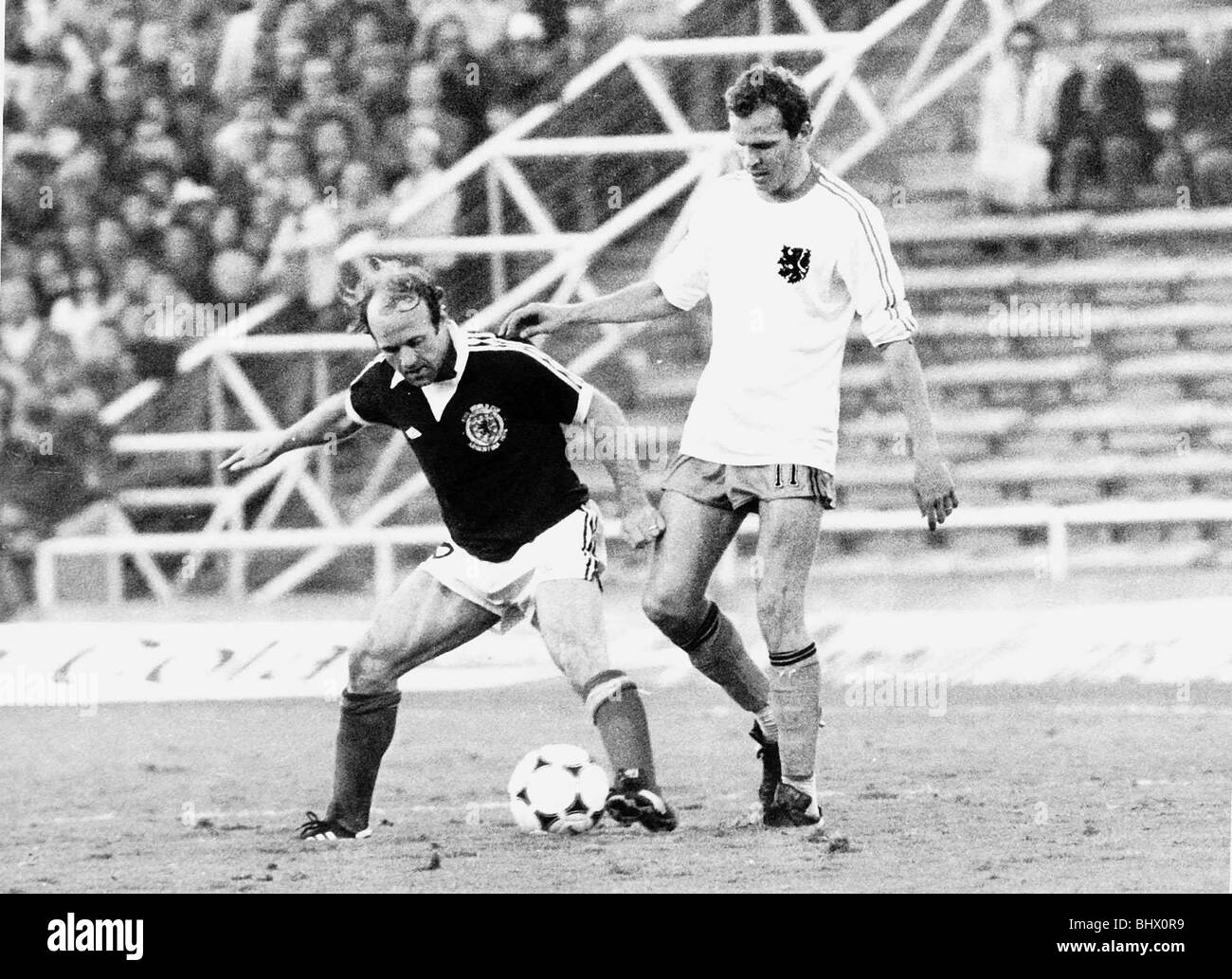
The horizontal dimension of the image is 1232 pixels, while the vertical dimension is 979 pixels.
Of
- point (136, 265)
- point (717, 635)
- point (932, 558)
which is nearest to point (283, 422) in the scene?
A: point (136, 265)

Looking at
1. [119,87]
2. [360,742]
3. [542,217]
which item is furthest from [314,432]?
[119,87]

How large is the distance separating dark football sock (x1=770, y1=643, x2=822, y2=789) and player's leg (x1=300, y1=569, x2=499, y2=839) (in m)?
0.73

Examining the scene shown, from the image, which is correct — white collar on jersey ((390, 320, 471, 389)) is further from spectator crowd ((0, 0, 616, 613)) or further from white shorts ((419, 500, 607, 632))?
spectator crowd ((0, 0, 616, 613))

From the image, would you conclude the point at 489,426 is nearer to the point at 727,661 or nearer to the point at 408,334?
the point at 408,334

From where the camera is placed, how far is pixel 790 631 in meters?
5.32

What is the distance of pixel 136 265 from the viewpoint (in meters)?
8.58

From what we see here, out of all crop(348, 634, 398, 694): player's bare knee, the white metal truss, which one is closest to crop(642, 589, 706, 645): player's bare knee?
crop(348, 634, 398, 694): player's bare knee

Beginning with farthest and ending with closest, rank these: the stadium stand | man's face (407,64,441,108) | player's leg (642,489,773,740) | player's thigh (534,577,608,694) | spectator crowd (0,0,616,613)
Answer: man's face (407,64,441,108)
spectator crowd (0,0,616,613)
the stadium stand
player's leg (642,489,773,740)
player's thigh (534,577,608,694)

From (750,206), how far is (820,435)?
591mm

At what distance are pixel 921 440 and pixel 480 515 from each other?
1.10m

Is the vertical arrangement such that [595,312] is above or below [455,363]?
above

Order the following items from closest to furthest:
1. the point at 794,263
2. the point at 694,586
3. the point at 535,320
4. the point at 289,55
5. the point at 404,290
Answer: the point at 404,290
the point at 794,263
the point at 694,586
the point at 535,320
the point at 289,55

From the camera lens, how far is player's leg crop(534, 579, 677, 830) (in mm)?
5203
